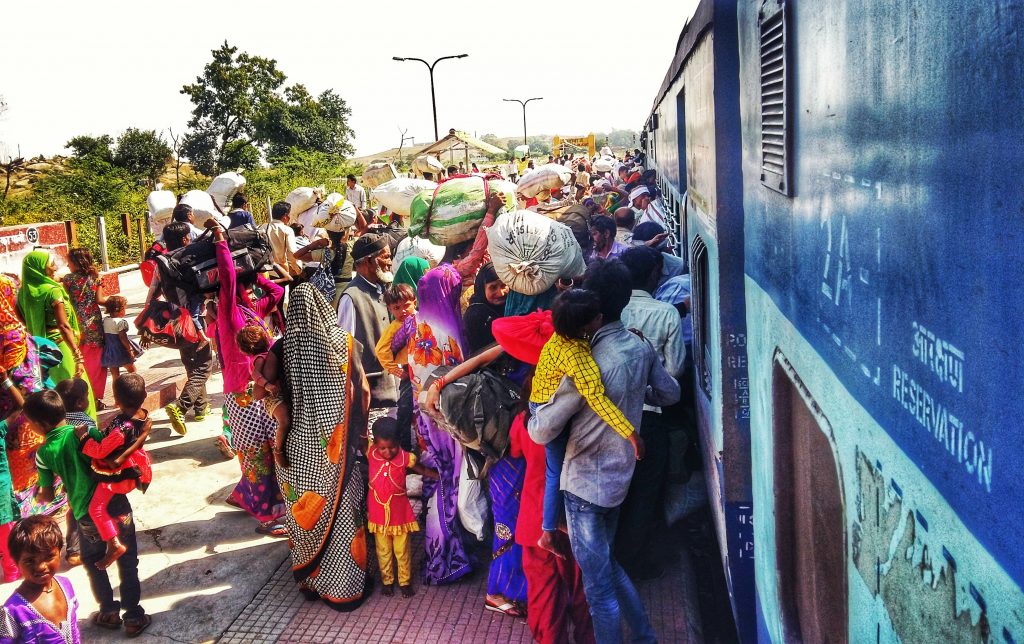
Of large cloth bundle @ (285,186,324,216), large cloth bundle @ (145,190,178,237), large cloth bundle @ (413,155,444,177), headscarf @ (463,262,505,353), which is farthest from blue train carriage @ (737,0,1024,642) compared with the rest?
large cloth bundle @ (413,155,444,177)

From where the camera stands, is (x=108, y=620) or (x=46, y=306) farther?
(x=46, y=306)

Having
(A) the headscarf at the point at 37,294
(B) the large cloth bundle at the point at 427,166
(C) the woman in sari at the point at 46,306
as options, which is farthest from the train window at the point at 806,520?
(B) the large cloth bundle at the point at 427,166

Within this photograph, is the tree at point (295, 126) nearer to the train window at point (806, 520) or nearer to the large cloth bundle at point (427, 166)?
the large cloth bundle at point (427, 166)

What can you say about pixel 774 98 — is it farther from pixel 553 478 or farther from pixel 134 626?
pixel 134 626

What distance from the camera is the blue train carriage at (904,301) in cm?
85

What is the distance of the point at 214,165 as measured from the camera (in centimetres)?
4341

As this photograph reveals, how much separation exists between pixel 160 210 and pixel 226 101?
36.3m

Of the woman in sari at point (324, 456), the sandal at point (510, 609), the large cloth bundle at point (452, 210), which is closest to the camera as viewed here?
the woman in sari at point (324, 456)

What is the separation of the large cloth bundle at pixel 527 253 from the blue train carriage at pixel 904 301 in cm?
192

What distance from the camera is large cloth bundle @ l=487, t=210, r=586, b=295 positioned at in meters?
4.05

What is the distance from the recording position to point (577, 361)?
3.25 metres

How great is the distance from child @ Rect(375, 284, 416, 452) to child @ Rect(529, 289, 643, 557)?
1474 mm

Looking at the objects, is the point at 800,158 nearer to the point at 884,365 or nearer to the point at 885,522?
the point at 884,365

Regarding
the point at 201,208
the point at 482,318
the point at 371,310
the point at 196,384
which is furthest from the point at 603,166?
the point at 482,318
